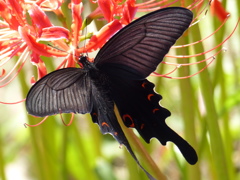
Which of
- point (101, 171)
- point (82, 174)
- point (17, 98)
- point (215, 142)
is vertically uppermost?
point (215, 142)

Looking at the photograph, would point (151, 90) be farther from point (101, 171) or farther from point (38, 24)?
point (101, 171)

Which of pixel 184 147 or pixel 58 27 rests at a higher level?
pixel 58 27

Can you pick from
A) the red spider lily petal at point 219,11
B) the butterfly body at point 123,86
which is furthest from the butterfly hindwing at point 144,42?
the red spider lily petal at point 219,11

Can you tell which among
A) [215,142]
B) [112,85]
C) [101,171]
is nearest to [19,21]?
[112,85]

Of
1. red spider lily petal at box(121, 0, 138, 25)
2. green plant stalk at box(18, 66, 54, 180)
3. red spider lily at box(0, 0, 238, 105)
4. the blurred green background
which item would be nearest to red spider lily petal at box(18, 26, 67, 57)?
red spider lily at box(0, 0, 238, 105)

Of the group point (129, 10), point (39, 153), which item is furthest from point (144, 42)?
point (39, 153)

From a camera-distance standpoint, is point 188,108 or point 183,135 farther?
point 183,135

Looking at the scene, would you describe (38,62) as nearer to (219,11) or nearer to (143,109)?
(143,109)

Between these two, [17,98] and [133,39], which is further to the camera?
[17,98]
